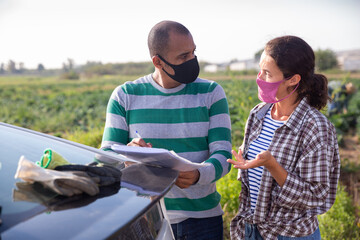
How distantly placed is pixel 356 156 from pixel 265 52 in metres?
5.66

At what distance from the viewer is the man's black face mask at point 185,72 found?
2.03 metres

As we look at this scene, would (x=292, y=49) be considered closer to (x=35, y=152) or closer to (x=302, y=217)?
(x=302, y=217)

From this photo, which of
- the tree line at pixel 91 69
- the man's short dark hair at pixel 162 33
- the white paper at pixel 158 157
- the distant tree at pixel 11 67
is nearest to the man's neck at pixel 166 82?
the man's short dark hair at pixel 162 33

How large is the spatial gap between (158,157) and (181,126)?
64 centimetres

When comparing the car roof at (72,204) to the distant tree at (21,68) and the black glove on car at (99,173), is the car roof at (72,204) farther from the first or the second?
the distant tree at (21,68)

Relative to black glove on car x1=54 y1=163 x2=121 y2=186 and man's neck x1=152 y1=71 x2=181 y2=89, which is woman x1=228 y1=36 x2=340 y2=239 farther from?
black glove on car x1=54 y1=163 x2=121 y2=186

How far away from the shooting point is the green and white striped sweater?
1.95 meters

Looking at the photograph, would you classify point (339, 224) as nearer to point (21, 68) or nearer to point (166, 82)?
point (166, 82)

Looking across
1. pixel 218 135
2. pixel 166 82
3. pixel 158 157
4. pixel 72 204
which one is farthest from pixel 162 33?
pixel 72 204

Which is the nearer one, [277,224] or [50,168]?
[50,168]

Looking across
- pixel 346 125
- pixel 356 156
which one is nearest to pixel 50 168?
pixel 356 156

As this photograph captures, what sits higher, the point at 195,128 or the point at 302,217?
the point at 195,128

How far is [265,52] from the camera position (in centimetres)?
189

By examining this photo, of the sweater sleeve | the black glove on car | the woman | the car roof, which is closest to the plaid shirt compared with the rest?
the woman
